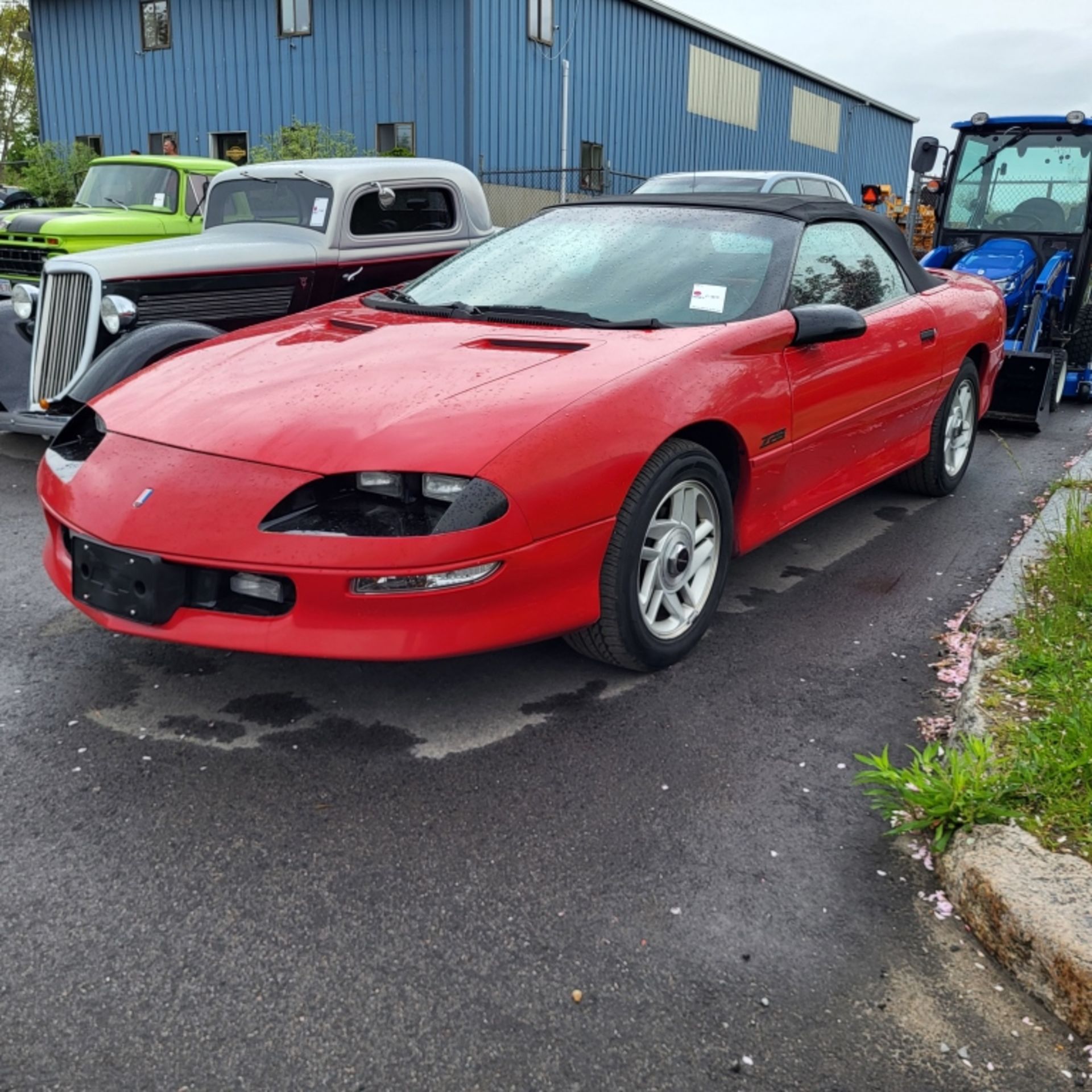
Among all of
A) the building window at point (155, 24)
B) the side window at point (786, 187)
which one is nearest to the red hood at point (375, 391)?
the side window at point (786, 187)

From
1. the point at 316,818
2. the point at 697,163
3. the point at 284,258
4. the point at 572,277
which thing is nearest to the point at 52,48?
the point at 697,163

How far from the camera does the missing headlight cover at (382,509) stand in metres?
2.95

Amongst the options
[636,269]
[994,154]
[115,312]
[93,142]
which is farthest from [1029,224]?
[93,142]

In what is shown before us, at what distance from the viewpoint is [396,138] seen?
826 inches

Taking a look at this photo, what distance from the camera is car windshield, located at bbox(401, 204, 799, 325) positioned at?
13.3 feet

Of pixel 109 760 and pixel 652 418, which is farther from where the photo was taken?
pixel 652 418

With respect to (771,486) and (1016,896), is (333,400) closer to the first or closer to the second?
(771,486)

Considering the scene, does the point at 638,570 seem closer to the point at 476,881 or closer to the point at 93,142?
the point at 476,881

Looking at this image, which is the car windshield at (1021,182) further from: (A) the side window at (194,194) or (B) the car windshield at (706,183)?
(A) the side window at (194,194)

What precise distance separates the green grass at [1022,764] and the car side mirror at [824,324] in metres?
1.27

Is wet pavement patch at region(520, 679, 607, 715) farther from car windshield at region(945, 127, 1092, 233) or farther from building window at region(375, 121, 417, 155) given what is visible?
Answer: building window at region(375, 121, 417, 155)

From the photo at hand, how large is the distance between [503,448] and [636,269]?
1532 millimetres

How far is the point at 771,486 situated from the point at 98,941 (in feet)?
8.85

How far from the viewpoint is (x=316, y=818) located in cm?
280
